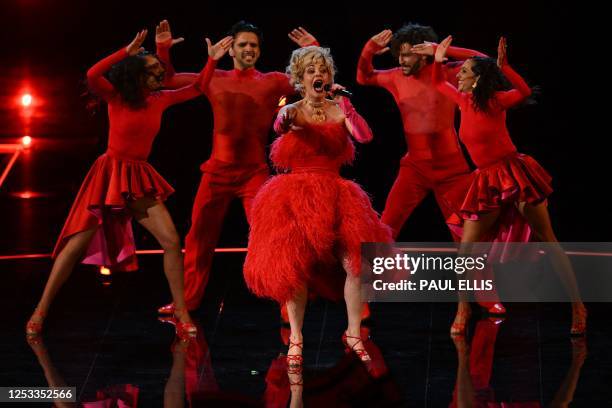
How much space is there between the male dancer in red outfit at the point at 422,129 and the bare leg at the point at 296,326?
1.27 m

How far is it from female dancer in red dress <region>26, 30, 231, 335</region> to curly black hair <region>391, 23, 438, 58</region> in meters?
1.35

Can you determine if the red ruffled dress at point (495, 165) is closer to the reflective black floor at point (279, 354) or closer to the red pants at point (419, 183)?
the red pants at point (419, 183)

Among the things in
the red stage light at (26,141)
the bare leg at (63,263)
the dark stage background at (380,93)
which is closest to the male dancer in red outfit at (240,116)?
the bare leg at (63,263)

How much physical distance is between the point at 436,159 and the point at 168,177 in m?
3.39

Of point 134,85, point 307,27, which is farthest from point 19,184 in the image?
point 134,85

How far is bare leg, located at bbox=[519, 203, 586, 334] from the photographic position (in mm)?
6742

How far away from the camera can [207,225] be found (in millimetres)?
7434

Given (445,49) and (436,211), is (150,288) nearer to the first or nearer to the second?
(445,49)

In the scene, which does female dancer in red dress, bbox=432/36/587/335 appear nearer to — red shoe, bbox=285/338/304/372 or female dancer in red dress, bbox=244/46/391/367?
female dancer in red dress, bbox=244/46/391/367

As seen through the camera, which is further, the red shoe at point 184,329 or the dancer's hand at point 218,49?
the dancer's hand at point 218,49

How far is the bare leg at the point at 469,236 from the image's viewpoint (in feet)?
22.5

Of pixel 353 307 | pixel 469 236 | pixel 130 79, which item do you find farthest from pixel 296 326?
pixel 130 79

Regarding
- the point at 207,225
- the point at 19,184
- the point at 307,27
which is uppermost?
the point at 307,27

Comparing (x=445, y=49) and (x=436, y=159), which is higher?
(x=445, y=49)
